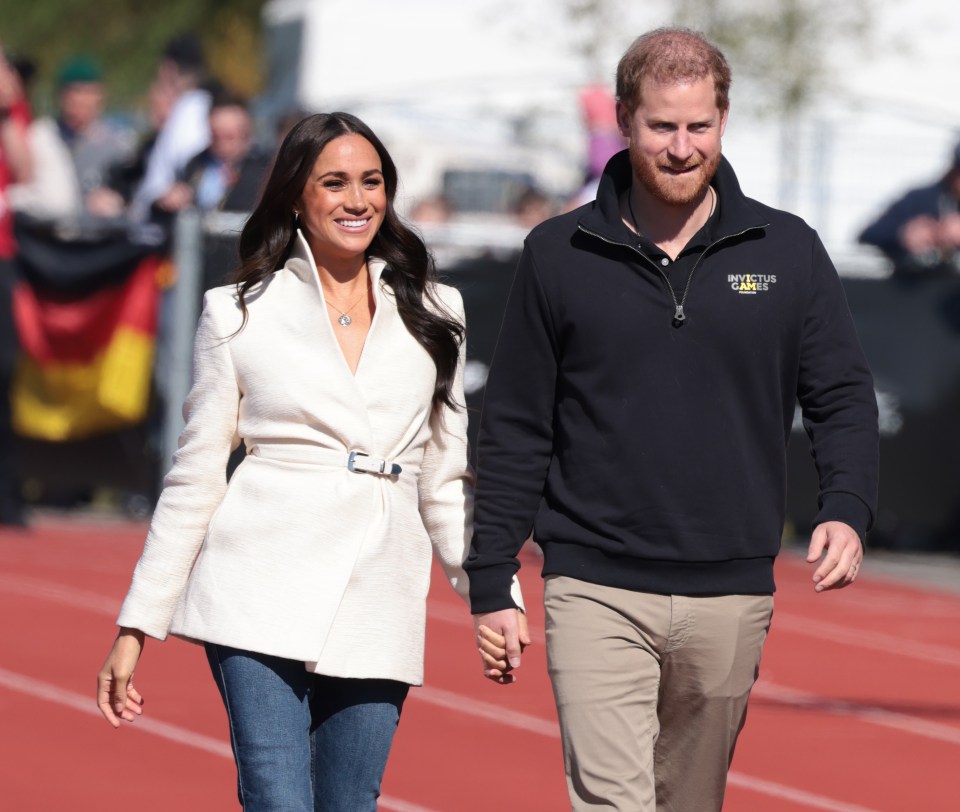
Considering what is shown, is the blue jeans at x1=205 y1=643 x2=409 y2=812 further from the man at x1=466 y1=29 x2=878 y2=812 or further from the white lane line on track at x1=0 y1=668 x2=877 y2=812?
the white lane line on track at x1=0 y1=668 x2=877 y2=812

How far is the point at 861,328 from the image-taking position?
480 inches

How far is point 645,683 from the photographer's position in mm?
4371

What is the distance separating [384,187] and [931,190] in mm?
8657

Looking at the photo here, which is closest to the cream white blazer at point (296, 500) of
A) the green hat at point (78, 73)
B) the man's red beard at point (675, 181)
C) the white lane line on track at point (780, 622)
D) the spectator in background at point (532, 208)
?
the man's red beard at point (675, 181)

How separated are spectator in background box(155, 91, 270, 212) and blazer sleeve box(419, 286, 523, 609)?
23.7ft

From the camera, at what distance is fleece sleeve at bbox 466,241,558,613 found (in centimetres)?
434

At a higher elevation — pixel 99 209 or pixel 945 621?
pixel 99 209

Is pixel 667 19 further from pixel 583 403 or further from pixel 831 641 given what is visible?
pixel 583 403

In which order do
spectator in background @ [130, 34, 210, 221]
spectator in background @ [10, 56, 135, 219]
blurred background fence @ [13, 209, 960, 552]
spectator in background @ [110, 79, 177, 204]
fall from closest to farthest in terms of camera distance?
blurred background fence @ [13, 209, 960, 552], spectator in background @ [10, 56, 135, 219], spectator in background @ [130, 34, 210, 221], spectator in background @ [110, 79, 177, 204]

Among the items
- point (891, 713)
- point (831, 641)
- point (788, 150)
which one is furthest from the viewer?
point (788, 150)

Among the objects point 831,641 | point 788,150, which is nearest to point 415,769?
point 831,641

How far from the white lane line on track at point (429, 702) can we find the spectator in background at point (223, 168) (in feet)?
13.9

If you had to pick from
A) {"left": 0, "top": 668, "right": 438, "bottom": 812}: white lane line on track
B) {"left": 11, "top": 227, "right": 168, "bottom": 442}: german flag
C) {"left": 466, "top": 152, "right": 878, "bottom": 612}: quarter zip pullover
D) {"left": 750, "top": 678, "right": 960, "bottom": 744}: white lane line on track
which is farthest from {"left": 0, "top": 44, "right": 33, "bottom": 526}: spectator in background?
{"left": 466, "top": 152, "right": 878, "bottom": 612}: quarter zip pullover

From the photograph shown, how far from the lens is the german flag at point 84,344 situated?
40.4 ft
